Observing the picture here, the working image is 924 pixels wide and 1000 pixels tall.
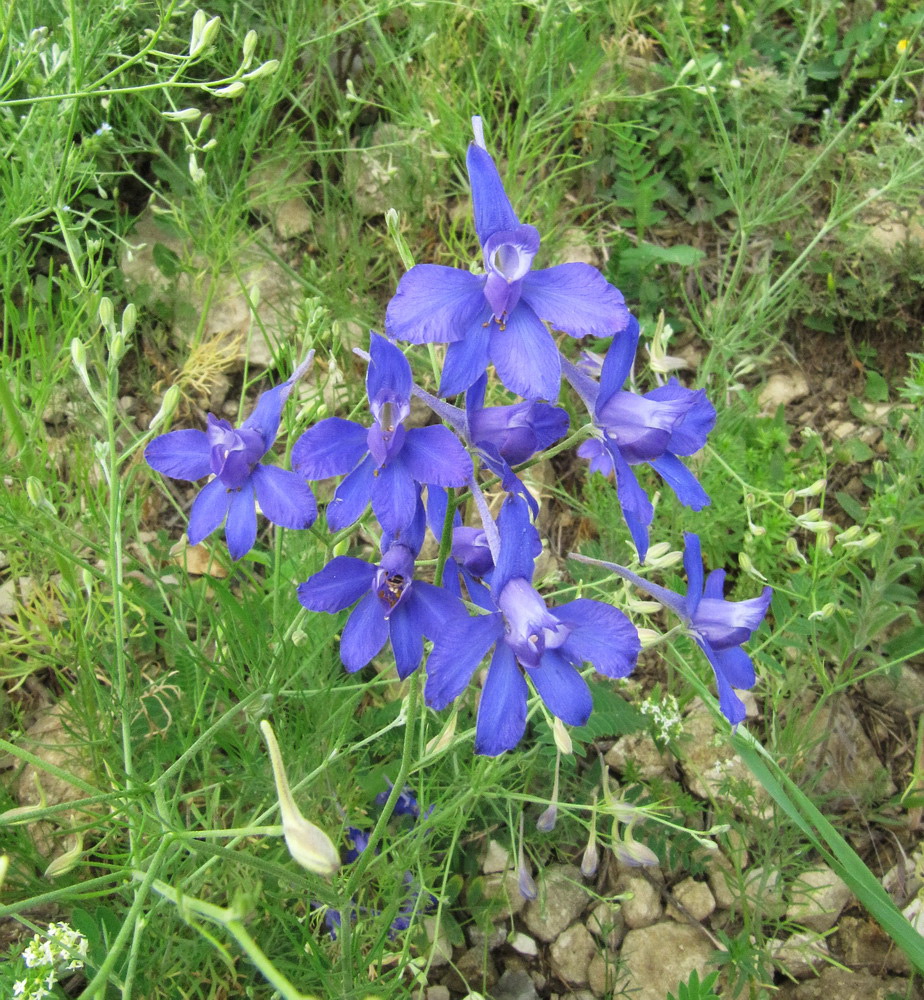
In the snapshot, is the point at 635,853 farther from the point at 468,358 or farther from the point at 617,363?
the point at 468,358

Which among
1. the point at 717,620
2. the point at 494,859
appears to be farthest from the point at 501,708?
the point at 494,859

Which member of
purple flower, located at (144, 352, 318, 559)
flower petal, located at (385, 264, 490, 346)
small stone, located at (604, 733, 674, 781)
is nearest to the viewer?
flower petal, located at (385, 264, 490, 346)

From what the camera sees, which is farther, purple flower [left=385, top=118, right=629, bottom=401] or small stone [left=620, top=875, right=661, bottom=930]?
small stone [left=620, top=875, right=661, bottom=930]

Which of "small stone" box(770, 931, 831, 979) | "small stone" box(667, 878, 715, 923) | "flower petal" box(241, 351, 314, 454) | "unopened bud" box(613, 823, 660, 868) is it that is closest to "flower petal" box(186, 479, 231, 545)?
"flower petal" box(241, 351, 314, 454)

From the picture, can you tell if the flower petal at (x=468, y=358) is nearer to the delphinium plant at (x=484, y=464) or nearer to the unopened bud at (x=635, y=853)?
the delphinium plant at (x=484, y=464)

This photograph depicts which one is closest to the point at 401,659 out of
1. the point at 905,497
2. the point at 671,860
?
the point at 671,860

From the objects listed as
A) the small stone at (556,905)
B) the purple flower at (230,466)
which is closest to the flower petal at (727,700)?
the purple flower at (230,466)

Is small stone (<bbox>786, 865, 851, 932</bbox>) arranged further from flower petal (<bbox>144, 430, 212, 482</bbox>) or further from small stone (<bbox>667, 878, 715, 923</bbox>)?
flower petal (<bbox>144, 430, 212, 482</bbox>)
